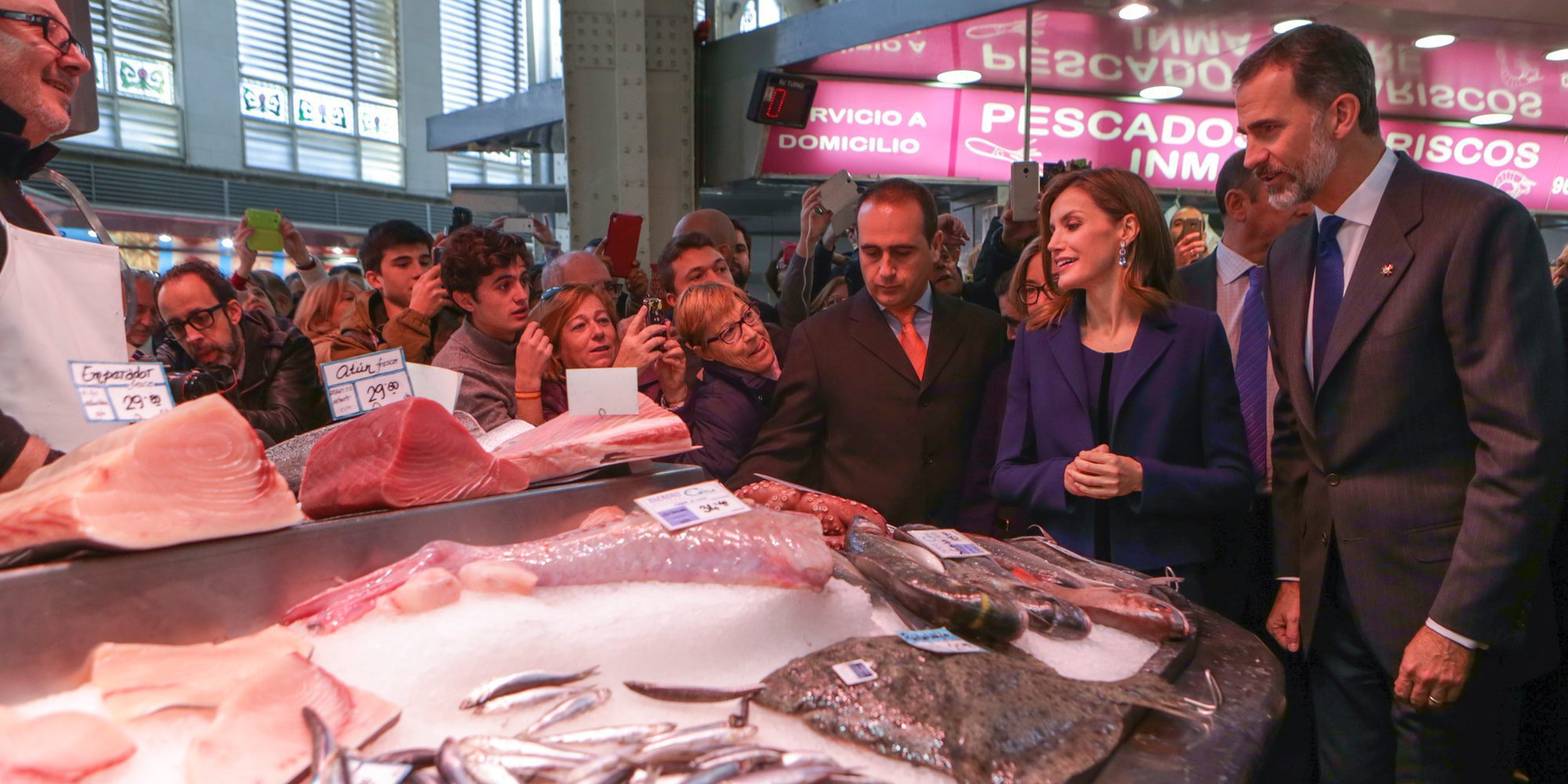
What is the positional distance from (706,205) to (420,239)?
17.8 ft

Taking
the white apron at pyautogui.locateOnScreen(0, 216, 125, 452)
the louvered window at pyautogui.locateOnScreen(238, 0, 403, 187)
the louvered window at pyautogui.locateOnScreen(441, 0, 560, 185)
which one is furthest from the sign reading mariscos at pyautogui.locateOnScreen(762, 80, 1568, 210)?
the louvered window at pyautogui.locateOnScreen(238, 0, 403, 187)

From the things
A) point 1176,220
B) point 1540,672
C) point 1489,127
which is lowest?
point 1540,672

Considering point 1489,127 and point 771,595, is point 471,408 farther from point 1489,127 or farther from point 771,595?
point 1489,127

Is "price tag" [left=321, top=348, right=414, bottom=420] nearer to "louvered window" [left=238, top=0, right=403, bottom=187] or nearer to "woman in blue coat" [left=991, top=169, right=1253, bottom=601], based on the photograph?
"woman in blue coat" [left=991, top=169, right=1253, bottom=601]

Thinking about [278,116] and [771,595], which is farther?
[278,116]

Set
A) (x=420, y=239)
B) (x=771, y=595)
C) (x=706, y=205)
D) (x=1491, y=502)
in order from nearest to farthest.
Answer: (x=771, y=595) < (x=1491, y=502) < (x=420, y=239) < (x=706, y=205)

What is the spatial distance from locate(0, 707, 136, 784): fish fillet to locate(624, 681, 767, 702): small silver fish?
0.57 metres

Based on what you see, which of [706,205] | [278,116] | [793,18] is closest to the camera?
[793,18]

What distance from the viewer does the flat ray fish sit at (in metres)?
1.11

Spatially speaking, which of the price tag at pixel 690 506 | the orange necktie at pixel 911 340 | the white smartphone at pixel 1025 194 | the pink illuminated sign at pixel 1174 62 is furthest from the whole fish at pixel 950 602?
the pink illuminated sign at pixel 1174 62

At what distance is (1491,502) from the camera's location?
192 cm

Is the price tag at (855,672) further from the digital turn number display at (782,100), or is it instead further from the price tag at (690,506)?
the digital turn number display at (782,100)

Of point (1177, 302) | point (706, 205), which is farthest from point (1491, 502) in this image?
point (706, 205)

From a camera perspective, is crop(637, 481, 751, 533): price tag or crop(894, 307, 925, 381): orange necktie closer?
crop(637, 481, 751, 533): price tag
